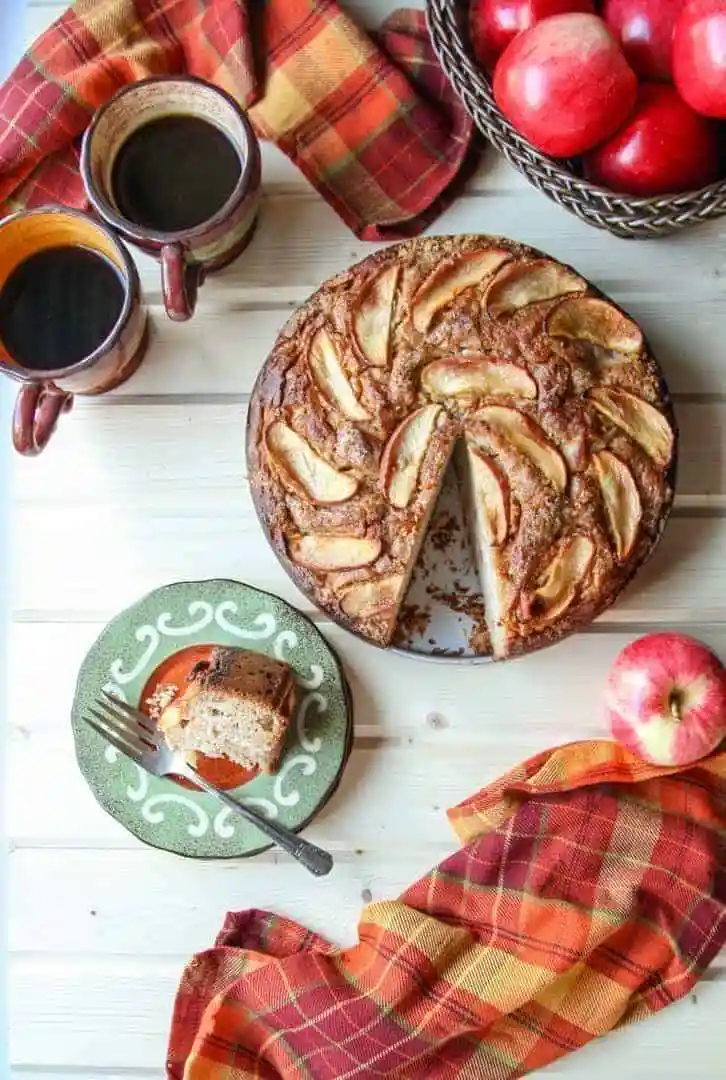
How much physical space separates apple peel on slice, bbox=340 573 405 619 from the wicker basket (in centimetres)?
53

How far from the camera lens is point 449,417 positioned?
1.47 meters

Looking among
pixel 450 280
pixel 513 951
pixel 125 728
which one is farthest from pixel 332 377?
pixel 513 951

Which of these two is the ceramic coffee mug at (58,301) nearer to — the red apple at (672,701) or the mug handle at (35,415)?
the mug handle at (35,415)

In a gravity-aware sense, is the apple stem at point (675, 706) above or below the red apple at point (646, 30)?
below

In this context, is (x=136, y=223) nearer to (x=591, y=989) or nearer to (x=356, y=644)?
(x=356, y=644)

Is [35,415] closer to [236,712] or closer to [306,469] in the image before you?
[306,469]

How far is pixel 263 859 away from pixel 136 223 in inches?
34.9

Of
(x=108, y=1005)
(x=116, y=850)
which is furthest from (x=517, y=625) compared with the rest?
(x=108, y=1005)

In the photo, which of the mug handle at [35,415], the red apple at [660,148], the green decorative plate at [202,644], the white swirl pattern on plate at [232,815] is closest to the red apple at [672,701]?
the green decorative plate at [202,644]

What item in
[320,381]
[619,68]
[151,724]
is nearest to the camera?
[619,68]

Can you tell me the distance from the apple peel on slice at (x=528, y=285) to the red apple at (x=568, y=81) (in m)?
0.15

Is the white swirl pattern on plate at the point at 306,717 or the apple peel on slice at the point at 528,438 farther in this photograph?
the white swirl pattern on plate at the point at 306,717

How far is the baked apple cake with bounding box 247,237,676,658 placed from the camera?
1.44 metres

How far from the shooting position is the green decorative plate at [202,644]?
1.58 meters
